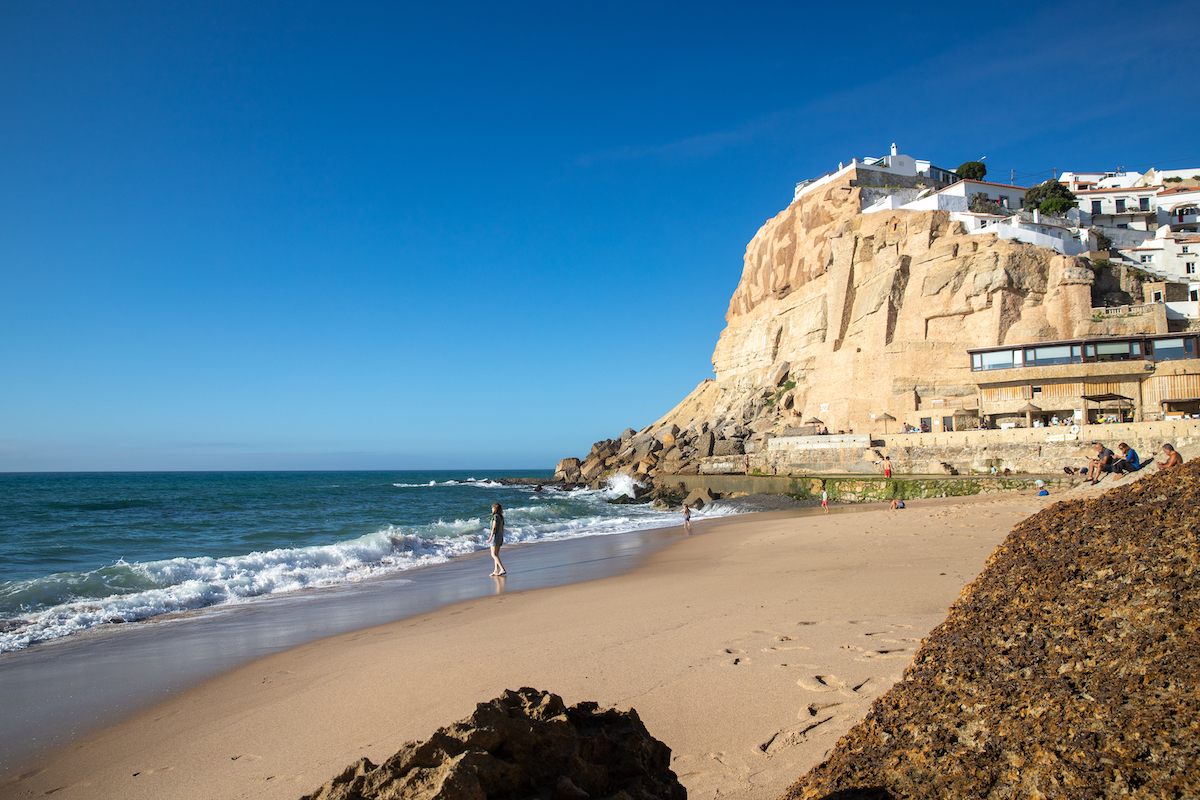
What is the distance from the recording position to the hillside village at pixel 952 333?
2777 centimetres

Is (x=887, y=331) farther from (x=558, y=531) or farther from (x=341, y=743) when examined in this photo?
(x=341, y=743)

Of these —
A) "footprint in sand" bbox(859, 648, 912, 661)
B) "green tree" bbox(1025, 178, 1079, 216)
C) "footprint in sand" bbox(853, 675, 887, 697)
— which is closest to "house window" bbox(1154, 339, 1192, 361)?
"green tree" bbox(1025, 178, 1079, 216)

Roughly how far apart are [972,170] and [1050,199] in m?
12.7

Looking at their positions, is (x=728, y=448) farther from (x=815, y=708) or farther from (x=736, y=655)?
(x=815, y=708)

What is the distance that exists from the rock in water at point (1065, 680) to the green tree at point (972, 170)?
63.7 meters

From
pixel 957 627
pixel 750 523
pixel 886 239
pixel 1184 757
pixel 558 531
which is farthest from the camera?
pixel 886 239

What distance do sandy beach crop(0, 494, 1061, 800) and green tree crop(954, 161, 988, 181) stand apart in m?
57.2

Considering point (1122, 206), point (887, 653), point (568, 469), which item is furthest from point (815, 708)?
point (1122, 206)

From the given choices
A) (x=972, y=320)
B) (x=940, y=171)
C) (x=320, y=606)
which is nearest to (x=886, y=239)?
(x=972, y=320)

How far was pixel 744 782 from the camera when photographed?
10.3 feet

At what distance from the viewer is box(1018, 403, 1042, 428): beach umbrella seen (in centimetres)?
2845

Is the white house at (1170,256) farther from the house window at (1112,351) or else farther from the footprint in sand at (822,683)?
the footprint in sand at (822,683)

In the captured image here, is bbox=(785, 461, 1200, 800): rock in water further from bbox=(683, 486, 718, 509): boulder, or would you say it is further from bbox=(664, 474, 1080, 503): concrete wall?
bbox=(683, 486, 718, 509): boulder

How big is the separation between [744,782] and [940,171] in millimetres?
61293
